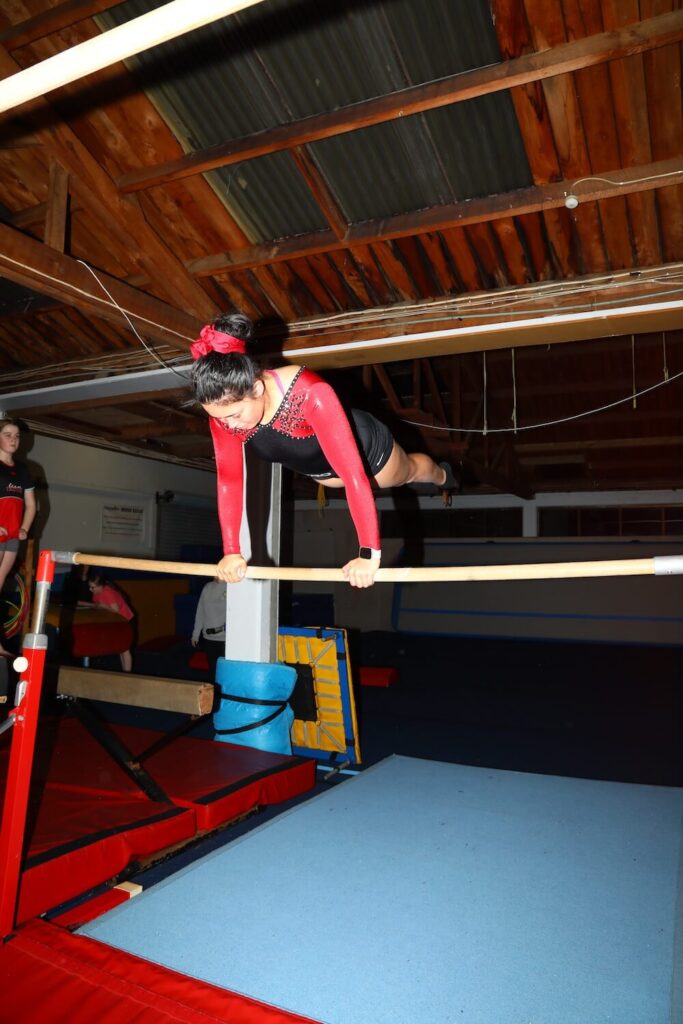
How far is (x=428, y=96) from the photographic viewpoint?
127 inches

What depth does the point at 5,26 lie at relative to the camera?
3479 mm

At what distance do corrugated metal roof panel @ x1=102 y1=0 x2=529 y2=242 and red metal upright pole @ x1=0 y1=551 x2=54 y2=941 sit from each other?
3038 mm

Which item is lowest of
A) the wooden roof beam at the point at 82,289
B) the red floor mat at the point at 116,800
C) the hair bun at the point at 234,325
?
the red floor mat at the point at 116,800

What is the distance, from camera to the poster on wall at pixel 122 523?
9.43 m

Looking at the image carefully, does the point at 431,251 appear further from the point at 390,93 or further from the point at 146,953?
the point at 146,953

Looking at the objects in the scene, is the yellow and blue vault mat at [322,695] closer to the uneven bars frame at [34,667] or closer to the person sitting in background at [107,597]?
the uneven bars frame at [34,667]

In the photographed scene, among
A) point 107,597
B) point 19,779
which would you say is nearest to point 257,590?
point 19,779

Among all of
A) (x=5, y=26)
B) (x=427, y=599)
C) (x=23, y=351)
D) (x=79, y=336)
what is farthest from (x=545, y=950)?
(x=427, y=599)

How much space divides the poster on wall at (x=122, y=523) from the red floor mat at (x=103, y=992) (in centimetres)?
779

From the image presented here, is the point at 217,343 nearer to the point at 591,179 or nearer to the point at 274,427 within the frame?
the point at 274,427

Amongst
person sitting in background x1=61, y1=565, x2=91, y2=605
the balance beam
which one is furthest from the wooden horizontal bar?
person sitting in background x1=61, y1=565, x2=91, y2=605

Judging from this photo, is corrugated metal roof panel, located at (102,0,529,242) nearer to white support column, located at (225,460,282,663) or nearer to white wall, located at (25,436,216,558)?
white support column, located at (225,460,282,663)

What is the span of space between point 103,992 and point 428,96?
406 cm

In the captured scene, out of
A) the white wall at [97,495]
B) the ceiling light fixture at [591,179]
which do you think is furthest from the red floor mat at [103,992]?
the white wall at [97,495]
